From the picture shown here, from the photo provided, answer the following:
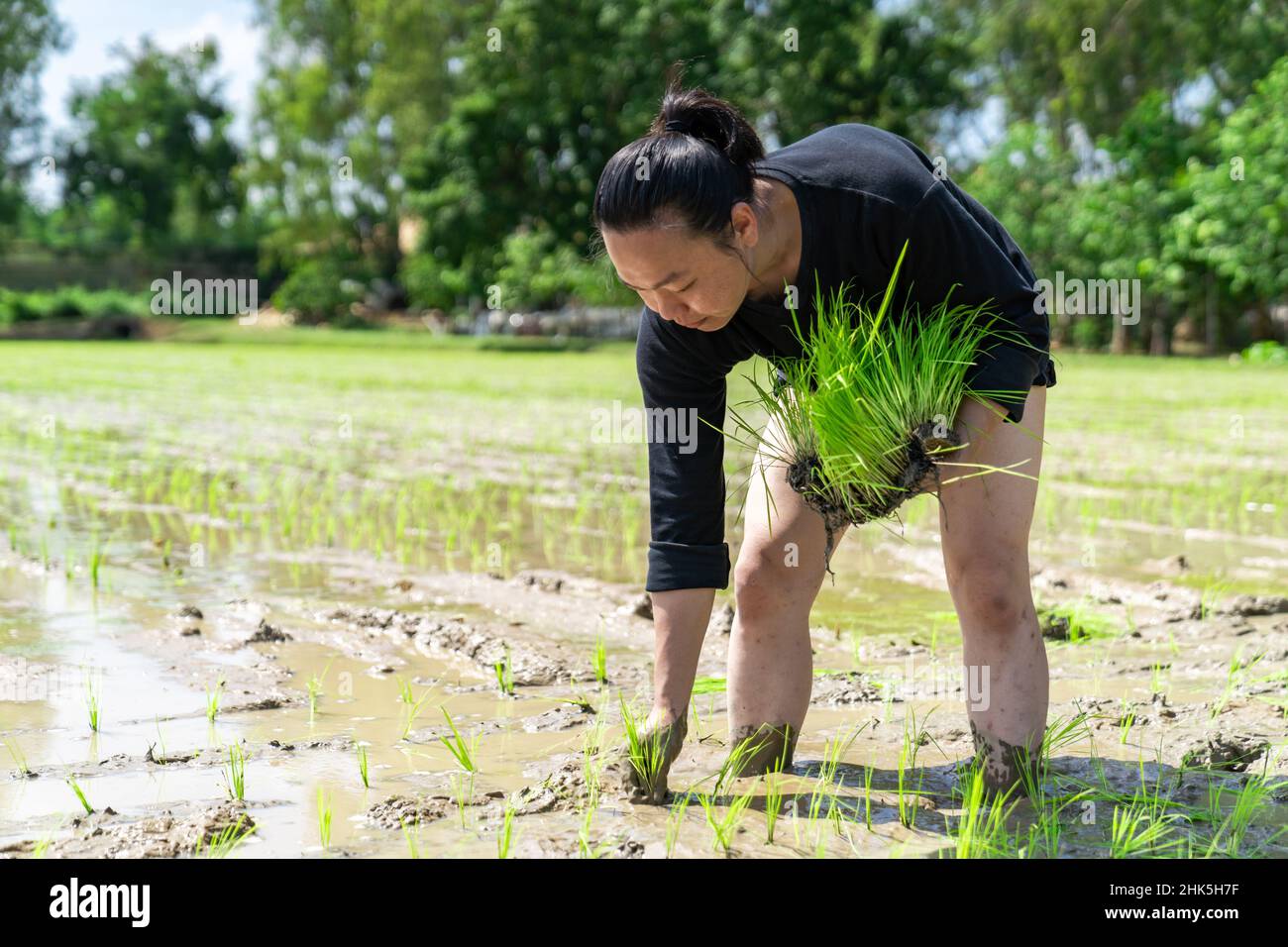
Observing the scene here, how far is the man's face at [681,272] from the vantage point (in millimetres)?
2471

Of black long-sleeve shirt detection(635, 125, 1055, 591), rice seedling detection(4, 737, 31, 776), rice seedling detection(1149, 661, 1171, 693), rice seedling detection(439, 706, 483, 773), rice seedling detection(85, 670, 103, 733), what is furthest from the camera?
rice seedling detection(1149, 661, 1171, 693)

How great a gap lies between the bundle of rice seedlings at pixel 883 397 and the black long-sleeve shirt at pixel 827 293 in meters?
0.04

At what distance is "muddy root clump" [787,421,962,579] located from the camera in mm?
2785

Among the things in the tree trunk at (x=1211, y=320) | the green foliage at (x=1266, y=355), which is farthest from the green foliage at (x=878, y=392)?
the tree trunk at (x=1211, y=320)

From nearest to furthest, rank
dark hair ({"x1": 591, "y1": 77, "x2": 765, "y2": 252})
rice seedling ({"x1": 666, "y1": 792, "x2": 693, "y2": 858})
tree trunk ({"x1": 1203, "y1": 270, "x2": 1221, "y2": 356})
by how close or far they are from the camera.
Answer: dark hair ({"x1": 591, "y1": 77, "x2": 765, "y2": 252}) → rice seedling ({"x1": 666, "y1": 792, "x2": 693, "y2": 858}) → tree trunk ({"x1": 1203, "y1": 270, "x2": 1221, "y2": 356})

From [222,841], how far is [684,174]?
1.61 meters

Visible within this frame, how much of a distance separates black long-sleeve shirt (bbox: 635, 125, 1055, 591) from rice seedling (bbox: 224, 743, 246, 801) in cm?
105

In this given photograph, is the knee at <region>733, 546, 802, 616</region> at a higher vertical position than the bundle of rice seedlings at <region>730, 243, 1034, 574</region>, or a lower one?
lower

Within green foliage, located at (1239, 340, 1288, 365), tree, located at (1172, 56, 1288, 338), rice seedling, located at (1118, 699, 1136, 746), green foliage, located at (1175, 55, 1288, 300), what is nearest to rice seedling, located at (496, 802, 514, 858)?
rice seedling, located at (1118, 699, 1136, 746)

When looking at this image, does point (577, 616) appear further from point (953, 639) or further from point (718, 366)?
point (718, 366)

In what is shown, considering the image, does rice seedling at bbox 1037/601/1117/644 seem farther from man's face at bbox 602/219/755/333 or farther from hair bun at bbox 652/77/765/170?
hair bun at bbox 652/77/765/170

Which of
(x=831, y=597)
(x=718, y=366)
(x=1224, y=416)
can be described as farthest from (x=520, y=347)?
(x=718, y=366)

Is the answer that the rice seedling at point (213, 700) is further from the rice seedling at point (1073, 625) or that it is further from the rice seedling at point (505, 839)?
the rice seedling at point (1073, 625)

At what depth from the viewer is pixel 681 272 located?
2.51 meters
